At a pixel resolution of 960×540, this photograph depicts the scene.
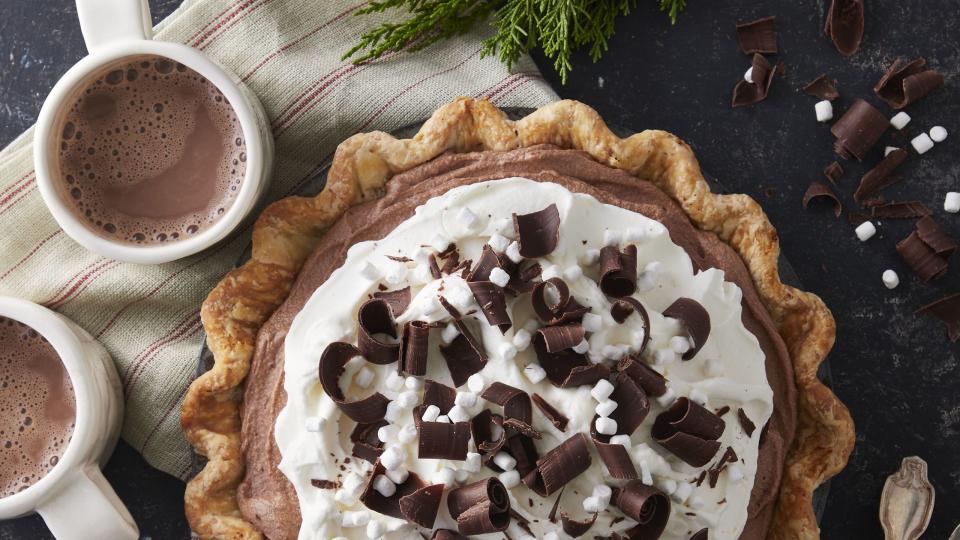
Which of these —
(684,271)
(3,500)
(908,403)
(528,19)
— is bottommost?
(908,403)

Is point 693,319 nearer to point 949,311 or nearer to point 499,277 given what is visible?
point 499,277

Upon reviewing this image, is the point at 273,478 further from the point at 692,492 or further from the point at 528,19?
the point at 528,19

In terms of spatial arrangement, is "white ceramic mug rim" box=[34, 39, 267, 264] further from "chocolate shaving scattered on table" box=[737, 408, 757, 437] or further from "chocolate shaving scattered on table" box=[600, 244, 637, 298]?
"chocolate shaving scattered on table" box=[737, 408, 757, 437]

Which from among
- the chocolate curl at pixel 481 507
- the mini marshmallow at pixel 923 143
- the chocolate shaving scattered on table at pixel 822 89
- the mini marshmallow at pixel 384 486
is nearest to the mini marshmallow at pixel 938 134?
the mini marshmallow at pixel 923 143

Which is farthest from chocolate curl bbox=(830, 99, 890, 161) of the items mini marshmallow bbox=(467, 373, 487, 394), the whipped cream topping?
mini marshmallow bbox=(467, 373, 487, 394)

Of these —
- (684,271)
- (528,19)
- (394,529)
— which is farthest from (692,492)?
(528,19)
